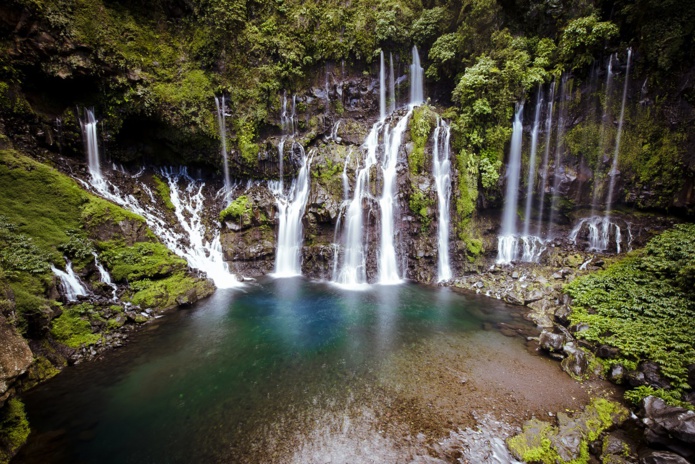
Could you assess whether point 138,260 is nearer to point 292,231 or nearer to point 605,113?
point 292,231

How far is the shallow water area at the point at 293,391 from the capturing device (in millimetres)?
5316

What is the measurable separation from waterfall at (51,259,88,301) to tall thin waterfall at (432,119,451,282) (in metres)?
15.5

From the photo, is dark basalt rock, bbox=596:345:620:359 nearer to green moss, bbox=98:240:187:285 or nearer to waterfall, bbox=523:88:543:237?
waterfall, bbox=523:88:543:237

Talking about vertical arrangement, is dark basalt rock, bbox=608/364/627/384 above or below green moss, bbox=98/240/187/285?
below

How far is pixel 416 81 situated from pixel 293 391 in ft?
70.9

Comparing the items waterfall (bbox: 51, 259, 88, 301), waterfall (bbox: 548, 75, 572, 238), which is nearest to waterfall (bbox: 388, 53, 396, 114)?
waterfall (bbox: 548, 75, 572, 238)

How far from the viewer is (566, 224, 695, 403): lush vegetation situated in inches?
258

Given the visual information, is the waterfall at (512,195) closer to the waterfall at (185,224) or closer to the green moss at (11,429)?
the waterfall at (185,224)

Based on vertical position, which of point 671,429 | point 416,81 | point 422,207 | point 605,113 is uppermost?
point 416,81

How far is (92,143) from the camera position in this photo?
15.8 m

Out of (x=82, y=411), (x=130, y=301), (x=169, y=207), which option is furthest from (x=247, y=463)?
(x=169, y=207)

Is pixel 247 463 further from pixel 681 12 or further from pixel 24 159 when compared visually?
pixel 681 12

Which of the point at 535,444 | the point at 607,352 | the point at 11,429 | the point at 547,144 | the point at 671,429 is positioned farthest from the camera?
the point at 547,144

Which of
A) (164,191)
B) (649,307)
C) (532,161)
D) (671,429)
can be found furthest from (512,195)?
(164,191)
